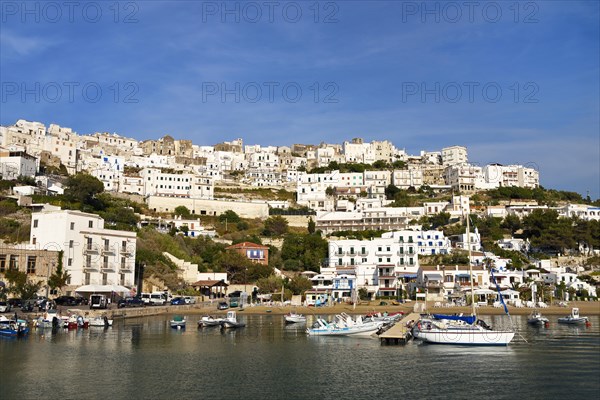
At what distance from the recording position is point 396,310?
49.3 metres

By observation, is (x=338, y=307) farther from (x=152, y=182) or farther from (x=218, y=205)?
(x=152, y=182)

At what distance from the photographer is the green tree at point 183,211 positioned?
90.5 metres

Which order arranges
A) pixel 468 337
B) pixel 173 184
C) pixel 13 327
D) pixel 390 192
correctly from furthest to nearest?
pixel 390 192 → pixel 173 184 → pixel 13 327 → pixel 468 337

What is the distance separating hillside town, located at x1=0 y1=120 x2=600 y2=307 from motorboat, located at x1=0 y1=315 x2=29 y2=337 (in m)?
10.6

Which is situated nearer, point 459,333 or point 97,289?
point 459,333

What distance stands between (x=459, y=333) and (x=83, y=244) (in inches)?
1301

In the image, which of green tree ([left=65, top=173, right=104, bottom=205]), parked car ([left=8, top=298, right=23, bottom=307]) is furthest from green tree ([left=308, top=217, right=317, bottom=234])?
parked car ([left=8, top=298, right=23, bottom=307])

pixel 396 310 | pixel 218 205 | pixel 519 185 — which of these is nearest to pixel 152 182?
pixel 218 205

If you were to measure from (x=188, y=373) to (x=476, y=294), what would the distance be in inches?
1559

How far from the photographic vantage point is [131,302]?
1893 inches

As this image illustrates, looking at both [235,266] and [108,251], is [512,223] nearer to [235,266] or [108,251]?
[235,266]

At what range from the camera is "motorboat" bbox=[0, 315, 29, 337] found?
32.1 metres

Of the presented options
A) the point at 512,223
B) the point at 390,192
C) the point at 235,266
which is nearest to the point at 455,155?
the point at 390,192

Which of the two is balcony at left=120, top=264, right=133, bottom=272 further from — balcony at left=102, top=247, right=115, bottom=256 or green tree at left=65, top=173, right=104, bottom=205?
green tree at left=65, top=173, right=104, bottom=205
